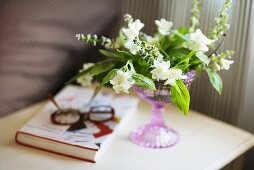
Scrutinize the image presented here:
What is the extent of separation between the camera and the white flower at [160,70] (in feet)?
2.83

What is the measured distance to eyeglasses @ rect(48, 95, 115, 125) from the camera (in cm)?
108

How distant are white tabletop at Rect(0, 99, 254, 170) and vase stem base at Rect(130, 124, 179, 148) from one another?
1 cm

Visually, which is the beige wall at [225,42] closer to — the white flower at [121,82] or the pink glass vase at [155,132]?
the pink glass vase at [155,132]

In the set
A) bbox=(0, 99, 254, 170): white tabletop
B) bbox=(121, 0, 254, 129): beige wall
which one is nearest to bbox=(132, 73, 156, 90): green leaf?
bbox=(0, 99, 254, 170): white tabletop

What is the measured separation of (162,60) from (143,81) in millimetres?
67

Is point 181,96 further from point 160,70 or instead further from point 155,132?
point 155,132

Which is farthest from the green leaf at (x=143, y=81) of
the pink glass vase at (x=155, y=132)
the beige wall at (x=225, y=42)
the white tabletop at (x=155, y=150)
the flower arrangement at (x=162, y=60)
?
the beige wall at (x=225, y=42)

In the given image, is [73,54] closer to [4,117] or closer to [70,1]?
[70,1]

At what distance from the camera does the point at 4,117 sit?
1.14m

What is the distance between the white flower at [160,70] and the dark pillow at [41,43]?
15.3 inches

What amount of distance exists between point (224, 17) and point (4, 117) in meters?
0.62

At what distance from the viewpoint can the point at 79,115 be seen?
3.62 feet

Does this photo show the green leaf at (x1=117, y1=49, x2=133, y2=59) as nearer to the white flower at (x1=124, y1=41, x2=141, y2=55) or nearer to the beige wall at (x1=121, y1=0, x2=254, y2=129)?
the white flower at (x1=124, y1=41, x2=141, y2=55)

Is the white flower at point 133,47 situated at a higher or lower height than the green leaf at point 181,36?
lower
